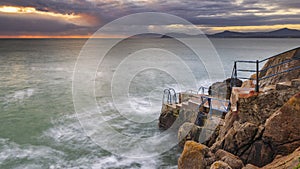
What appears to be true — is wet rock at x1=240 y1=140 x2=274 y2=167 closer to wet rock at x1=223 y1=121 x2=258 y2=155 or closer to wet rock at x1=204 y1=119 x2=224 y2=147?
wet rock at x1=223 y1=121 x2=258 y2=155

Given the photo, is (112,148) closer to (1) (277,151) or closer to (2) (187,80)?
(1) (277,151)

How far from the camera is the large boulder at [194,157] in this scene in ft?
30.2

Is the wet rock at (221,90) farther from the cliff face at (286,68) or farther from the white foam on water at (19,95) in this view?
the white foam on water at (19,95)

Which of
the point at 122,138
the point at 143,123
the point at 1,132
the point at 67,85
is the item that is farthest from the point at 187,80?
the point at 1,132

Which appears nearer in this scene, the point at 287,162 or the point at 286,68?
the point at 287,162

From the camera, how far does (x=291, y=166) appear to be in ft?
21.8

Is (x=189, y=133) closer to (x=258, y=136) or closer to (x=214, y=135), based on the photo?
(x=214, y=135)

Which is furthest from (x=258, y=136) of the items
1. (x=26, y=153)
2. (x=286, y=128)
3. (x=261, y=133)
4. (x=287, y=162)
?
(x=26, y=153)

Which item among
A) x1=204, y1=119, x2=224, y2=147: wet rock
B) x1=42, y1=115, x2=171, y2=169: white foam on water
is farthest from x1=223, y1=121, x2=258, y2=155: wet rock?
x1=42, y1=115, x2=171, y2=169: white foam on water

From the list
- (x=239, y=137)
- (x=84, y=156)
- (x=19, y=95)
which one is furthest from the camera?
(x=19, y=95)

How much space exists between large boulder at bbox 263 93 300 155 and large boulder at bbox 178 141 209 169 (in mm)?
2272

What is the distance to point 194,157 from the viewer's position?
30.8ft

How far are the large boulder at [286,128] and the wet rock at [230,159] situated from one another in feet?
3.79

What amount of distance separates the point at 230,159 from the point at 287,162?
1918 mm
